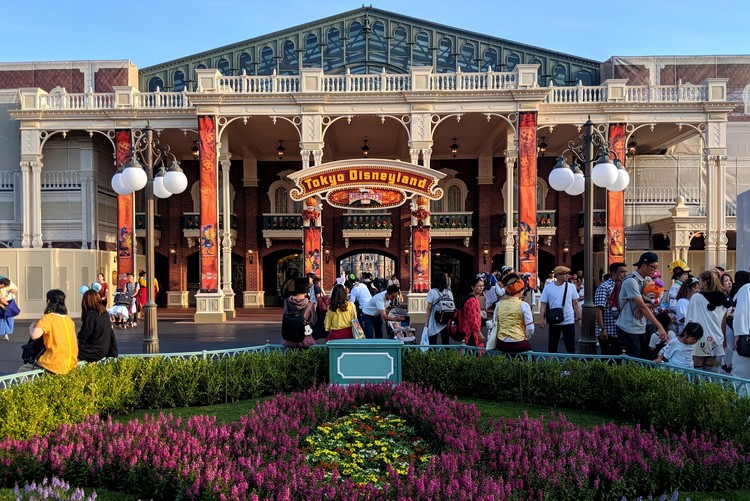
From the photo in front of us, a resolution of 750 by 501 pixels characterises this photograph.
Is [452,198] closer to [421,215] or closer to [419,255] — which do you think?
[421,215]

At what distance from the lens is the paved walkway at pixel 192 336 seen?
46.1ft

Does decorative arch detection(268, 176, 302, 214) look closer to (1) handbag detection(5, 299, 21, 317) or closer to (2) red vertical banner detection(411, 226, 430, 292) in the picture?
(2) red vertical banner detection(411, 226, 430, 292)

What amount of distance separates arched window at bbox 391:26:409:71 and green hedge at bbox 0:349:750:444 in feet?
66.2

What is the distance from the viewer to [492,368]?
877 cm

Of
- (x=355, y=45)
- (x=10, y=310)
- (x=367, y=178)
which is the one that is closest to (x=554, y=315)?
(x=367, y=178)

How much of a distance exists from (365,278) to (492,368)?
10904 millimetres

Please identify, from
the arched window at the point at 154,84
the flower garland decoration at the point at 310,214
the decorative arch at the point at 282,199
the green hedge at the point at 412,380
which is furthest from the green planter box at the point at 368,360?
the arched window at the point at 154,84

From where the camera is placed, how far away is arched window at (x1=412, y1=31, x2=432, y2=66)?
2689cm

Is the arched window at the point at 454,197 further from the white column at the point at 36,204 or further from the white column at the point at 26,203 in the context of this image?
the white column at the point at 26,203

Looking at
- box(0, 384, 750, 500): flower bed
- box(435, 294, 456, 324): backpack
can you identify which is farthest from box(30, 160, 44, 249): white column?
box(0, 384, 750, 500): flower bed

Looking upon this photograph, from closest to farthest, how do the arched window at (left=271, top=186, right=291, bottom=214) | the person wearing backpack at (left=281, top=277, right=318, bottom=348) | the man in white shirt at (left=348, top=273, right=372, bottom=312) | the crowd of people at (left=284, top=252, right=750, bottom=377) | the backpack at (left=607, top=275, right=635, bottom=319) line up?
the crowd of people at (left=284, top=252, right=750, bottom=377)
the person wearing backpack at (left=281, top=277, right=318, bottom=348)
the backpack at (left=607, top=275, right=635, bottom=319)
the man in white shirt at (left=348, top=273, right=372, bottom=312)
the arched window at (left=271, top=186, right=291, bottom=214)

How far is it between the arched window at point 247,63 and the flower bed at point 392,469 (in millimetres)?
23038

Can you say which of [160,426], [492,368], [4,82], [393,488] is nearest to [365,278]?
[492,368]

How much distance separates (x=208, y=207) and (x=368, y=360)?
47.8 ft
